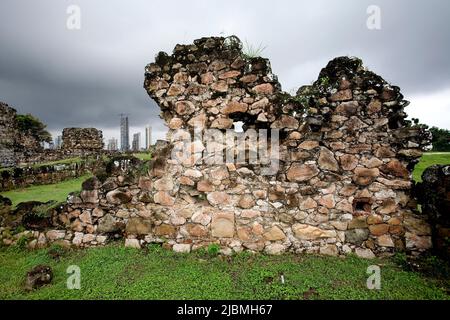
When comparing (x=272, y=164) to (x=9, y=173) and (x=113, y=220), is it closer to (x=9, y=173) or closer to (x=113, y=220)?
(x=113, y=220)

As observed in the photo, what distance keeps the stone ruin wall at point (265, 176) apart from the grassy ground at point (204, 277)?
32 cm

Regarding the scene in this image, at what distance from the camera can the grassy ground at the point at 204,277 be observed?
361cm

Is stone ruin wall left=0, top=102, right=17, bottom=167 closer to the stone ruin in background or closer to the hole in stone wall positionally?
the stone ruin in background

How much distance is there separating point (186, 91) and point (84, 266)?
3502mm

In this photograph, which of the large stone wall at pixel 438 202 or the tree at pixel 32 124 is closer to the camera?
the large stone wall at pixel 438 202

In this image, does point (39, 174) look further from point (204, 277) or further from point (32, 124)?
point (32, 124)

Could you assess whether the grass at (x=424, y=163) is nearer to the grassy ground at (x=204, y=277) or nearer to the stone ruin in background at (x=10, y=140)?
the grassy ground at (x=204, y=277)

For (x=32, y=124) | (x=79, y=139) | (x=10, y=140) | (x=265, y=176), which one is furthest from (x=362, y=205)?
(x=32, y=124)

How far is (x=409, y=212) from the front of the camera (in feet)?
15.1

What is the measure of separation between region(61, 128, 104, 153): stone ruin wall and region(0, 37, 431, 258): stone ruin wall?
16.2 metres

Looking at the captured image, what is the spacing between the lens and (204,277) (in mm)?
4023

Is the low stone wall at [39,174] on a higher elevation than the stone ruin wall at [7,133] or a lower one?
lower

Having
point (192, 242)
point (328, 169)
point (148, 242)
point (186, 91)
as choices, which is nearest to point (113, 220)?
point (148, 242)

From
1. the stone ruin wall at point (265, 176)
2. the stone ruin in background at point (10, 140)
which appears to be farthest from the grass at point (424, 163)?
A: the stone ruin in background at point (10, 140)
